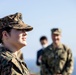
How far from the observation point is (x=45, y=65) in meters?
12.7

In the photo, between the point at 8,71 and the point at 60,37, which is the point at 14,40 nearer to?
the point at 8,71

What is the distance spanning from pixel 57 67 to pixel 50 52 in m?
0.44

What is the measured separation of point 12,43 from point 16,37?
0.09m

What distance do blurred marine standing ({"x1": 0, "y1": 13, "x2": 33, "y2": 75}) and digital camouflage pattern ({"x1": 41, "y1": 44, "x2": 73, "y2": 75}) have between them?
21.9ft

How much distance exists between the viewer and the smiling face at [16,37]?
5.54 metres

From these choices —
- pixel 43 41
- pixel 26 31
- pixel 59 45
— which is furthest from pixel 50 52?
pixel 26 31

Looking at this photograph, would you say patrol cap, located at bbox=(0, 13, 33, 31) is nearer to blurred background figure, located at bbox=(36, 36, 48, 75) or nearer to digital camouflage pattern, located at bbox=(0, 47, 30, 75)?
digital camouflage pattern, located at bbox=(0, 47, 30, 75)

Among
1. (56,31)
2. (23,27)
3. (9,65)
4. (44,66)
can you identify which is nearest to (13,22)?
(23,27)

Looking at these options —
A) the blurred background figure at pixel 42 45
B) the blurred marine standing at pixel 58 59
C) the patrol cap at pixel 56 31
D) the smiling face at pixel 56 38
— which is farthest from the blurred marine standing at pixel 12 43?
the blurred background figure at pixel 42 45

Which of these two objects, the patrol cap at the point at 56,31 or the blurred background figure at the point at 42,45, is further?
the blurred background figure at the point at 42,45

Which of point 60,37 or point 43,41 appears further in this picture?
point 43,41

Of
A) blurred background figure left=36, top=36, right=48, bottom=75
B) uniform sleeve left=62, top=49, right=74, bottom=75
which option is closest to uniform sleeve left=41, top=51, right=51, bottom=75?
uniform sleeve left=62, top=49, right=74, bottom=75

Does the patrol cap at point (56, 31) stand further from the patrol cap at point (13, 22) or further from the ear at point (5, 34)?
the ear at point (5, 34)

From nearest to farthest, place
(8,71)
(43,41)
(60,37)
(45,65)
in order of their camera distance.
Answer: (8,71)
(60,37)
(45,65)
(43,41)
